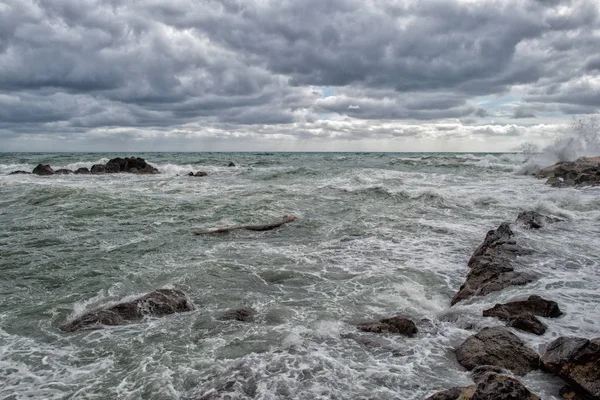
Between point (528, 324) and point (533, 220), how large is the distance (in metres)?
8.68

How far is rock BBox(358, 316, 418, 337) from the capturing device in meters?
5.98

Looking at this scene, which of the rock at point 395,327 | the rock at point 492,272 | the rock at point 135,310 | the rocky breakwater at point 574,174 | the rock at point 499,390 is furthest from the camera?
the rocky breakwater at point 574,174

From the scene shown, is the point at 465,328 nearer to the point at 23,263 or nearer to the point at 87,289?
the point at 87,289

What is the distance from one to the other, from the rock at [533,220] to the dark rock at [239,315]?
9.98 metres

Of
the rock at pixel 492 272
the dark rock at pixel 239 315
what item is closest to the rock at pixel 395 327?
the rock at pixel 492 272

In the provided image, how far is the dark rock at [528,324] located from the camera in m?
5.71

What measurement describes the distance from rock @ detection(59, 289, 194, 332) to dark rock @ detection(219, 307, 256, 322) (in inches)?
28.6

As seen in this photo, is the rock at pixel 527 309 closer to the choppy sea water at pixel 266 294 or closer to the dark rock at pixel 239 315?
the choppy sea water at pixel 266 294

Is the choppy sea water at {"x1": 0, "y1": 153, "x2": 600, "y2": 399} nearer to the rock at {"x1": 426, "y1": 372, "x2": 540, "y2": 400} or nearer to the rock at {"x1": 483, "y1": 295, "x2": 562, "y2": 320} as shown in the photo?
the rock at {"x1": 483, "y1": 295, "x2": 562, "y2": 320}

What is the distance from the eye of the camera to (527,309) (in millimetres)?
6328

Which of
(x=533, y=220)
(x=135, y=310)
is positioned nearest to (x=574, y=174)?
(x=533, y=220)

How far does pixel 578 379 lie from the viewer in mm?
4254

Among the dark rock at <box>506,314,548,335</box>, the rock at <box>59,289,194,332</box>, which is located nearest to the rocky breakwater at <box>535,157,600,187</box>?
the dark rock at <box>506,314,548,335</box>

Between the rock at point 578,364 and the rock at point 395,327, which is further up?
the rock at point 578,364
